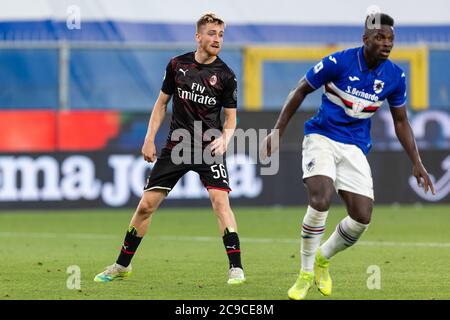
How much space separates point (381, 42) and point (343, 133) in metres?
0.85

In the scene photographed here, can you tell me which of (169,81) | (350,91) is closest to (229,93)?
(169,81)

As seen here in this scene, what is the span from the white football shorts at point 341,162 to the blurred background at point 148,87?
1060 centimetres

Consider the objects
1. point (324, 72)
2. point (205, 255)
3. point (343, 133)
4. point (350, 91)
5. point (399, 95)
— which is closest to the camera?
point (324, 72)

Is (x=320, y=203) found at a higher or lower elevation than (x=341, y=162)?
lower

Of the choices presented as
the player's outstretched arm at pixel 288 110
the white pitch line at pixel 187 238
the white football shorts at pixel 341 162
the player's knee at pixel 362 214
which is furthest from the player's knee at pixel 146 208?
the white pitch line at pixel 187 238

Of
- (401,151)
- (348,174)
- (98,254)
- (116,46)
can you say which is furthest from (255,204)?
(348,174)

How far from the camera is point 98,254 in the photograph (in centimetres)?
1356

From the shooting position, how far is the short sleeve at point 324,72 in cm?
964

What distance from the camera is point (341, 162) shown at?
387 inches

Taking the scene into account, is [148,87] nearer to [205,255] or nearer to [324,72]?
[205,255]

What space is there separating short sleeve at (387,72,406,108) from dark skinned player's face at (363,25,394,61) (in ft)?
1.31

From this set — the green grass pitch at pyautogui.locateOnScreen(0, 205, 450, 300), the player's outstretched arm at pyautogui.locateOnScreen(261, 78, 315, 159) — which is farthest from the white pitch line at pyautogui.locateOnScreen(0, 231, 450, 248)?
the player's outstretched arm at pyautogui.locateOnScreen(261, 78, 315, 159)

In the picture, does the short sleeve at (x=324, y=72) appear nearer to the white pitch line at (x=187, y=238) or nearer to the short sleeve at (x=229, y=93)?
the short sleeve at (x=229, y=93)

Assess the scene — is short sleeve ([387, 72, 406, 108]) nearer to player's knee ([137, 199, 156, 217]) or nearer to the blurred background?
player's knee ([137, 199, 156, 217])
